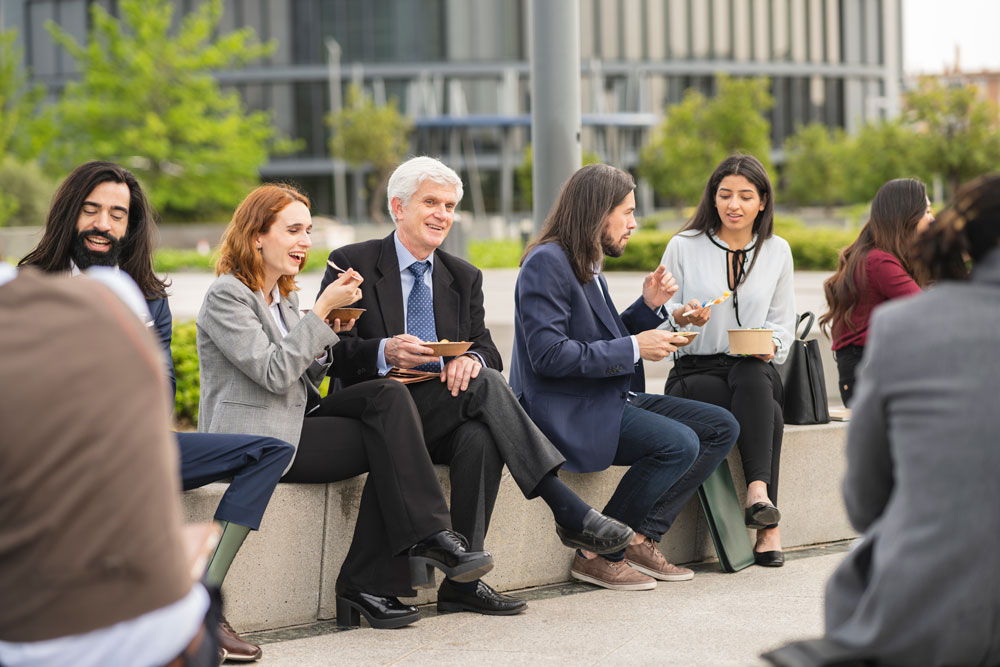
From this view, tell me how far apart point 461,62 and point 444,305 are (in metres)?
53.0

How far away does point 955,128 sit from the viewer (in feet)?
100

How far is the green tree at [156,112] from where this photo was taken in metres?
37.6

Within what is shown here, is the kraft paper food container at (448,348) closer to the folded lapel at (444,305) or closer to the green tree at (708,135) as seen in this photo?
the folded lapel at (444,305)

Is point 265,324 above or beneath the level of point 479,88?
beneath

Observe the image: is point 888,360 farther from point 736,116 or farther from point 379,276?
point 736,116

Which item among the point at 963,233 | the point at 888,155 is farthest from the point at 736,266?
the point at 888,155

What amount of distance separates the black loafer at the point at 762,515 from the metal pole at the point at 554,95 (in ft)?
6.61

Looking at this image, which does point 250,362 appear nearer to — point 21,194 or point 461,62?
point 21,194

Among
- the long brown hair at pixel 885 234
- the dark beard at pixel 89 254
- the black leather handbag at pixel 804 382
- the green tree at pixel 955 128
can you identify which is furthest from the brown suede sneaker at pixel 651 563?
the green tree at pixel 955 128

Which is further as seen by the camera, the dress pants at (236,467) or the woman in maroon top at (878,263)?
the woman in maroon top at (878,263)

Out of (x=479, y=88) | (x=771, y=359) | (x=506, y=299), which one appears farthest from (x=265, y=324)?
(x=479, y=88)

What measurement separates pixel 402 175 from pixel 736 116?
1384 inches

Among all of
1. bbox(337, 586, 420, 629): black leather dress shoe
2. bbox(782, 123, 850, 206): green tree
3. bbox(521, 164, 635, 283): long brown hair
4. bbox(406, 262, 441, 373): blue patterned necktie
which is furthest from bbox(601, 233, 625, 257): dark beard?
bbox(782, 123, 850, 206): green tree

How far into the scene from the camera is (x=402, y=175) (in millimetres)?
5215
